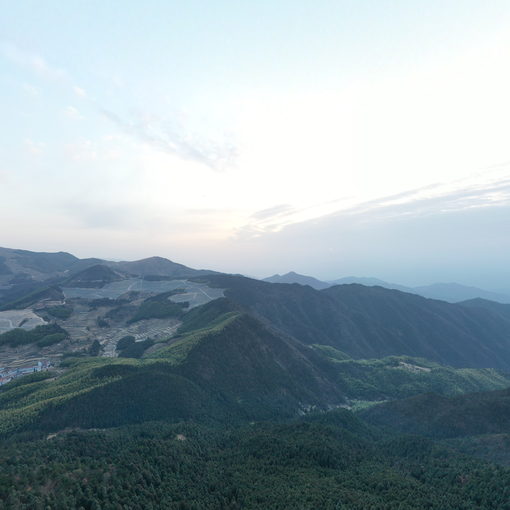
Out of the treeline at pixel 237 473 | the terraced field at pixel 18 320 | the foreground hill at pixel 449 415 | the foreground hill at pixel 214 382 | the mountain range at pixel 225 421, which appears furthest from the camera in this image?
the terraced field at pixel 18 320

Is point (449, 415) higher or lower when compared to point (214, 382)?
lower

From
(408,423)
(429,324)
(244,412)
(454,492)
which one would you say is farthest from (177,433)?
(429,324)

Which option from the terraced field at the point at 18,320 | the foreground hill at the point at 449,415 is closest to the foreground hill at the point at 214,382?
the foreground hill at the point at 449,415

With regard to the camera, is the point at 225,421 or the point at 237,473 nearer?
the point at 237,473

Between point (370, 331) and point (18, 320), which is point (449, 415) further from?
point (18, 320)

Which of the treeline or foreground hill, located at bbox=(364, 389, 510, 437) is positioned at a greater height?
the treeline

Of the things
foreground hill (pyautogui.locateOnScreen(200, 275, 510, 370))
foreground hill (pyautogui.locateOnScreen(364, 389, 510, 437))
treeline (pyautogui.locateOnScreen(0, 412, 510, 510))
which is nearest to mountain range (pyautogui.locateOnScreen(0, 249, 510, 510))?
treeline (pyautogui.locateOnScreen(0, 412, 510, 510))

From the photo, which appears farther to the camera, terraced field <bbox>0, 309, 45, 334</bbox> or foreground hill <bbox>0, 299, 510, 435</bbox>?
terraced field <bbox>0, 309, 45, 334</bbox>

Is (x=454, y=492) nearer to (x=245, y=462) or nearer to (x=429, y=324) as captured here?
(x=245, y=462)

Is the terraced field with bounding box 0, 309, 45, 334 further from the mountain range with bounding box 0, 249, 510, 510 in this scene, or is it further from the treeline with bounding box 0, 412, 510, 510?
the treeline with bounding box 0, 412, 510, 510

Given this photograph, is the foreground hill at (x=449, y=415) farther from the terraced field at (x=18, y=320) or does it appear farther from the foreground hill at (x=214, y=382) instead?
the terraced field at (x=18, y=320)

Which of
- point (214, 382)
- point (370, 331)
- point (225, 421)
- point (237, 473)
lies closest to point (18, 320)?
point (214, 382)

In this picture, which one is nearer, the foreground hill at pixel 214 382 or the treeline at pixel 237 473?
the treeline at pixel 237 473
